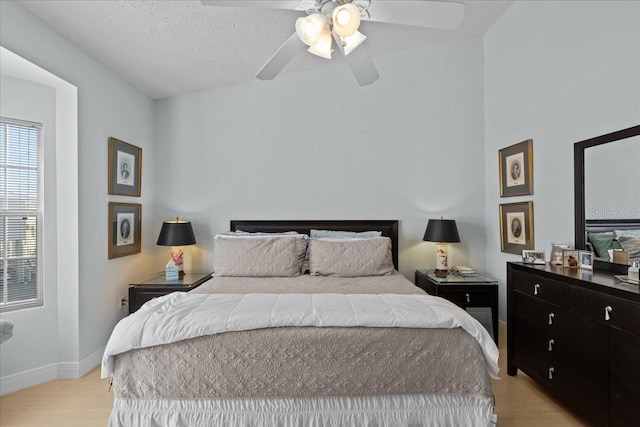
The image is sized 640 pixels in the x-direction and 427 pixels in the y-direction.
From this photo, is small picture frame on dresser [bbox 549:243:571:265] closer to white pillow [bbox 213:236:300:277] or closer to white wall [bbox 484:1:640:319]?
white wall [bbox 484:1:640:319]

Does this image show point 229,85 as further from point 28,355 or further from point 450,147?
point 28,355

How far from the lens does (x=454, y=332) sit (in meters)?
1.88

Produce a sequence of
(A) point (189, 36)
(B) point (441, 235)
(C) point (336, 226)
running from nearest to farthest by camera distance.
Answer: (A) point (189, 36) < (B) point (441, 235) < (C) point (336, 226)

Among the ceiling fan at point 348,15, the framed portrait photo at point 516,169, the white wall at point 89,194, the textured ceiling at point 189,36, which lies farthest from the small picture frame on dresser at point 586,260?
the white wall at point 89,194

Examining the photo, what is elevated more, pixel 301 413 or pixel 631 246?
pixel 631 246

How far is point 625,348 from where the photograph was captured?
5.72 feet

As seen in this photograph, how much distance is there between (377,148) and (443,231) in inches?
45.6

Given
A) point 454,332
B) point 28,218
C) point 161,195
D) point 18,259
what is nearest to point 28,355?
point 18,259

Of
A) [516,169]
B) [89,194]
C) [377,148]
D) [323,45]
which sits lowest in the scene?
[89,194]

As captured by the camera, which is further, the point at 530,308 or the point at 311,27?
the point at 530,308

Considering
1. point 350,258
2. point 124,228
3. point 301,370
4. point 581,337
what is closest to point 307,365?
point 301,370

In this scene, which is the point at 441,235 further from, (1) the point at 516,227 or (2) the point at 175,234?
(2) the point at 175,234

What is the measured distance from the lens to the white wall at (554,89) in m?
2.25

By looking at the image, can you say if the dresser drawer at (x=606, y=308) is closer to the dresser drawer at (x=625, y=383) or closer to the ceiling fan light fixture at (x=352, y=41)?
the dresser drawer at (x=625, y=383)
